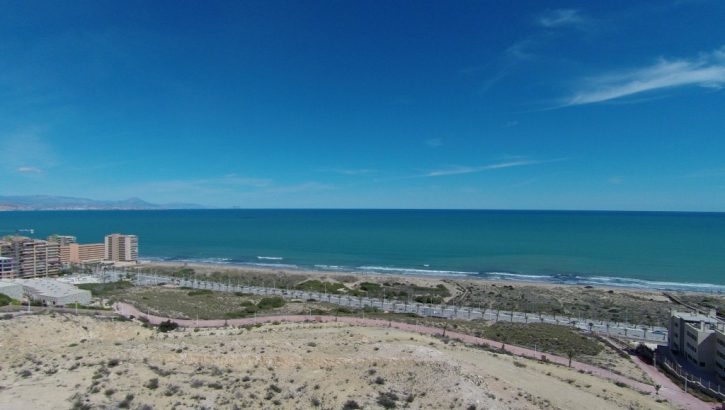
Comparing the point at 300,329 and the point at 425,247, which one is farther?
the point at 425,247

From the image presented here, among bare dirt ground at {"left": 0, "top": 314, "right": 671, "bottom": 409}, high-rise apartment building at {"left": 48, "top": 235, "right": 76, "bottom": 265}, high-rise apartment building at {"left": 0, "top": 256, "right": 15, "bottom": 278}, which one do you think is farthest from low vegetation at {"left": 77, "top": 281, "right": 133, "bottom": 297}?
high-rise apartment building at {"left": 48, "top": 235, "right": 76, "bottom": 265}

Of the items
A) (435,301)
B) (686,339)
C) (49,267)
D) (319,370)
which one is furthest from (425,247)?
(319,370)

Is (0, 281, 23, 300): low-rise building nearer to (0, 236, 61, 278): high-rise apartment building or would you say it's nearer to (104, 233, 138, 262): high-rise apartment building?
(0, 236, 61, 278): high-rise apartment building

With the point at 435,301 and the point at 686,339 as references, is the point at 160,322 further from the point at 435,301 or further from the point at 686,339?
the point at 686,339

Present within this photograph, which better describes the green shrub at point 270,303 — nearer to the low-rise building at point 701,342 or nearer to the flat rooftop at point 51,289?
the flat rooftop at point 51,289

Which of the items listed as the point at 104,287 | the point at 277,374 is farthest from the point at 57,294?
the point at 277,374
